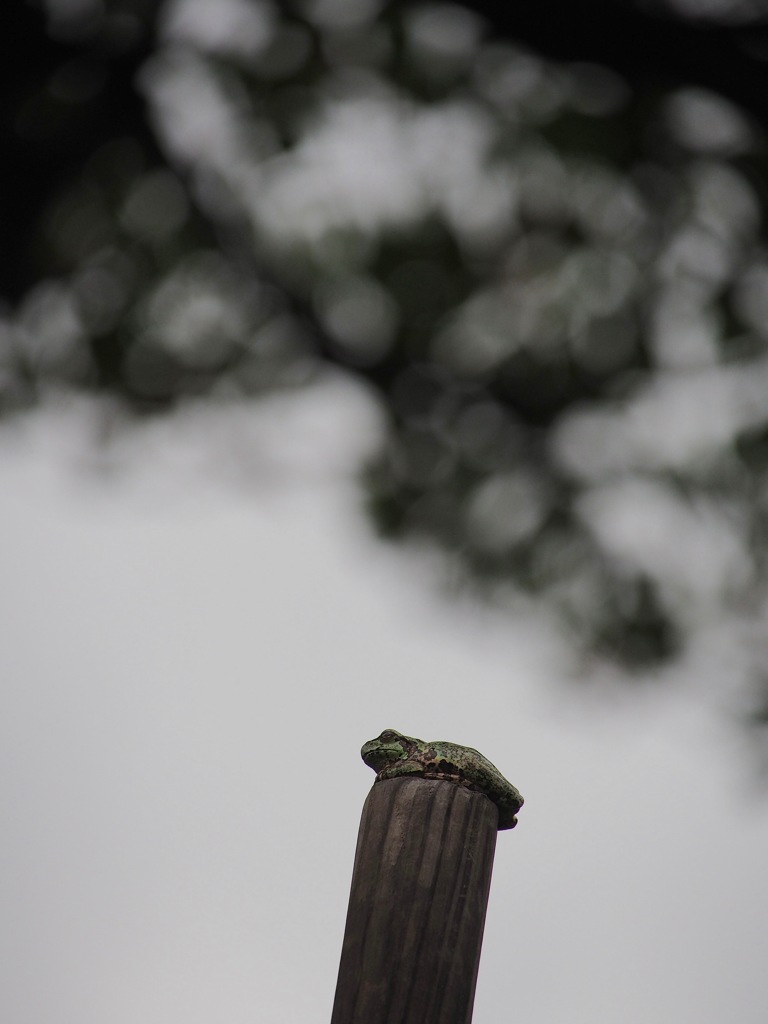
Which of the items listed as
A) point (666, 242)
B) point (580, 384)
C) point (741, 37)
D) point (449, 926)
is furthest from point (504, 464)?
point (449, 926)

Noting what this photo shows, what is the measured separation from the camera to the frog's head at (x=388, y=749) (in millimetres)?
1679

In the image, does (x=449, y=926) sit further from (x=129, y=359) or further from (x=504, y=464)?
(x=129, y=359)

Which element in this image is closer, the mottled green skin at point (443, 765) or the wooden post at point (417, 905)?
the wooden post at point (417, 905)

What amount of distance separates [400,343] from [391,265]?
245mm

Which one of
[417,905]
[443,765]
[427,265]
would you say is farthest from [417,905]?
[427,265]

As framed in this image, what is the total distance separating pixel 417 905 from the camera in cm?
150

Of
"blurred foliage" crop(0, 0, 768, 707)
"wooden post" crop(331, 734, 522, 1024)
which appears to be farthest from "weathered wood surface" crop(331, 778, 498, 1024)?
"blurred foliage" crop(0, 0, 768, 707)

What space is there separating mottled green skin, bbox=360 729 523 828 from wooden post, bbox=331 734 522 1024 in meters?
0.02

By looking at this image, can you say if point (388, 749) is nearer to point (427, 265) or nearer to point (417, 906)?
point (417, 906)

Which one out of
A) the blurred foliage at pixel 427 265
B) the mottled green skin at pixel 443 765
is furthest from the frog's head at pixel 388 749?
the blurred foliage at pixel 427 265

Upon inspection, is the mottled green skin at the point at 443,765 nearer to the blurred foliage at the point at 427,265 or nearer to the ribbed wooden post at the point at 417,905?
the ribbed wooden post at the point at 417,905

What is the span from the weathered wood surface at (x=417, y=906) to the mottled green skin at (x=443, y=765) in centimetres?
2

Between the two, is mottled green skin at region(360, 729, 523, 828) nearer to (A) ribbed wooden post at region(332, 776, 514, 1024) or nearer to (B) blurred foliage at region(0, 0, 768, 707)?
(A) ribbed wooden post at region(332, 776, 514, 1024)

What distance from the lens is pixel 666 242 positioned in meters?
2.60
